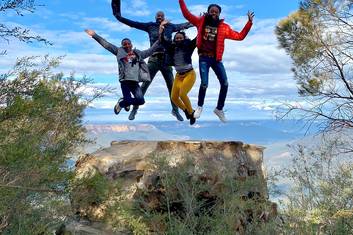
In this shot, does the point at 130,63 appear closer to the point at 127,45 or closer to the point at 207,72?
the point at 127,45

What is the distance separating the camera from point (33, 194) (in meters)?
10.1

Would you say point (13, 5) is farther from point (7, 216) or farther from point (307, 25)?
point (307, 25)

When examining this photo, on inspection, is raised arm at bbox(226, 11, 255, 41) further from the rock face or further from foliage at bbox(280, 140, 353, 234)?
foliage at bbox(280, 140, 353, 234)

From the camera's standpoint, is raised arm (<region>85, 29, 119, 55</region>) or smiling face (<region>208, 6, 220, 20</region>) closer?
smiling face (<region>208, 6, 220, 20</region>)

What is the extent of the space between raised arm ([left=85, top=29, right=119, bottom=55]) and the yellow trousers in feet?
4.98

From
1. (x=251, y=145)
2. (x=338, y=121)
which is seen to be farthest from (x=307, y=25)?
(x=251, y=145)

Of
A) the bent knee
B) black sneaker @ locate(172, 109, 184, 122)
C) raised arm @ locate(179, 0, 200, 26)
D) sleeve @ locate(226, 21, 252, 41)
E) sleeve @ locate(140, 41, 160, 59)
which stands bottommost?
black sneaker @ locate(172, 109, 184, 122)

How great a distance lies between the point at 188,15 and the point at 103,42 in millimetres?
2116

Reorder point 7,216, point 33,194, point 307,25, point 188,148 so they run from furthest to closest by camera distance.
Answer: point 307,25, point 188,148, point 33,194, point 7,216

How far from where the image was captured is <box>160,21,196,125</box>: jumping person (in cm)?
1067

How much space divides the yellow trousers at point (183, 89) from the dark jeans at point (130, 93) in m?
0.75

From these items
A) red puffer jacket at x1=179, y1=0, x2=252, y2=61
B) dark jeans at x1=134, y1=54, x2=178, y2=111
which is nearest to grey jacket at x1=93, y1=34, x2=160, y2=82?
dark jeans at x1=134, y1=54, x2=178, y2=111

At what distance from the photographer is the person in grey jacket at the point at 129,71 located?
10.5 metres

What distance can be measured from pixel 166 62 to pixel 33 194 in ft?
13.3
